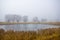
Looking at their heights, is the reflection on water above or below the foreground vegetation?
above

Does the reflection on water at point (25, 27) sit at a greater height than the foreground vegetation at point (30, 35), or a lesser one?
greater

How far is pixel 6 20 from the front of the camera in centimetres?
200

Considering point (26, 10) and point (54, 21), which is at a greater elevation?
point (26, 10)

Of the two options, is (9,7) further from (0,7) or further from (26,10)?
(26,10)

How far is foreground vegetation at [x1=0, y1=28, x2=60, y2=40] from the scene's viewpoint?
1952mm

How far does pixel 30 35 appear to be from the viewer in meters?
2.02

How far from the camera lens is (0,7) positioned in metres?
2.00

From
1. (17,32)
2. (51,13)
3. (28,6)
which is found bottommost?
(17,32)

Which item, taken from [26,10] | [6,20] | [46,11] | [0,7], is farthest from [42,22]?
[0,7]

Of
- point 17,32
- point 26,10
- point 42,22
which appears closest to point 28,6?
point 26,10

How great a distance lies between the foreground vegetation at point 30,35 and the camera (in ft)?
6.40

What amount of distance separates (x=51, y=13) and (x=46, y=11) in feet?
0.36

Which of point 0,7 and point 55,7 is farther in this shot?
point 55,7

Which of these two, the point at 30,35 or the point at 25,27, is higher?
the point at 25,27
